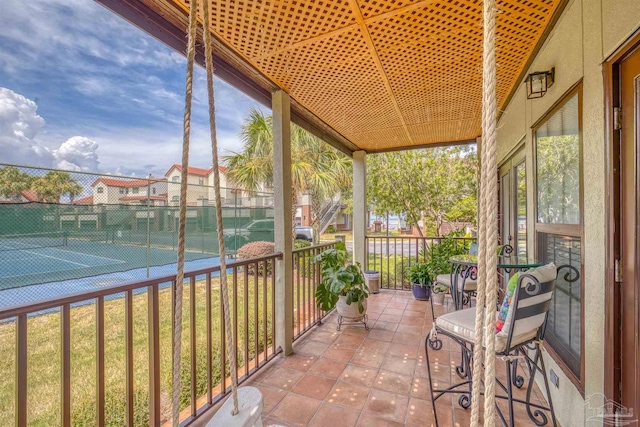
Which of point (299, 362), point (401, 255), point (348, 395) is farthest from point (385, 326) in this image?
point (401, 255)

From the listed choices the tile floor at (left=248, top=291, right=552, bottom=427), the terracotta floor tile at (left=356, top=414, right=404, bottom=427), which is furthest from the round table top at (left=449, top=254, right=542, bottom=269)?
the terracotta floor tile at (left=356, top=414, right=404, bottom=427)

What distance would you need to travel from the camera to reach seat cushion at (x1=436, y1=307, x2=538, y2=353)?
1.38m

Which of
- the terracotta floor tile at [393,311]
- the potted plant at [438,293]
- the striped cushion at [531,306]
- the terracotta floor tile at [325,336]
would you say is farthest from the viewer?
the potted plant at [438,293]

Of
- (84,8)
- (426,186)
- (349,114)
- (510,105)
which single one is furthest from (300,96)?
(84,8)

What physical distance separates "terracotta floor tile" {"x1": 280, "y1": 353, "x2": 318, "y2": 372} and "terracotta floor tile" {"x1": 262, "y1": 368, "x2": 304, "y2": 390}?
2.4 inches

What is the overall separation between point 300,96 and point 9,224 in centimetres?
408

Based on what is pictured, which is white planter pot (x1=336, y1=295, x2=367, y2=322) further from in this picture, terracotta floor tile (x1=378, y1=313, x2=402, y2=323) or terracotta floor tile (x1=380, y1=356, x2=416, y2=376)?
terracotta floor tile (x1=380, y1=356, x2=416, y2=376)

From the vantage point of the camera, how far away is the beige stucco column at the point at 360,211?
188 inches

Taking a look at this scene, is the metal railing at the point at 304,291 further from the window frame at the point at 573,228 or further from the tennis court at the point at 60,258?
the tennis court at the point at 60,258

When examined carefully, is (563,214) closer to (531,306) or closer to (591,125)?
(591,125)

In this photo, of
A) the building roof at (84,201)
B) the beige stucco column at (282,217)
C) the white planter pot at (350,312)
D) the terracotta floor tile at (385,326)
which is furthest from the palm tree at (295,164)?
the terracotta floor tile at (385,326)

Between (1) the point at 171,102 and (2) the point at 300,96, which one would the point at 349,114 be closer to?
(2) the point at 300,96

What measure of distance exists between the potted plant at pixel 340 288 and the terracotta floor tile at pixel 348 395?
0.90m

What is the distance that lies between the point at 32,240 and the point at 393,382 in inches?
192
